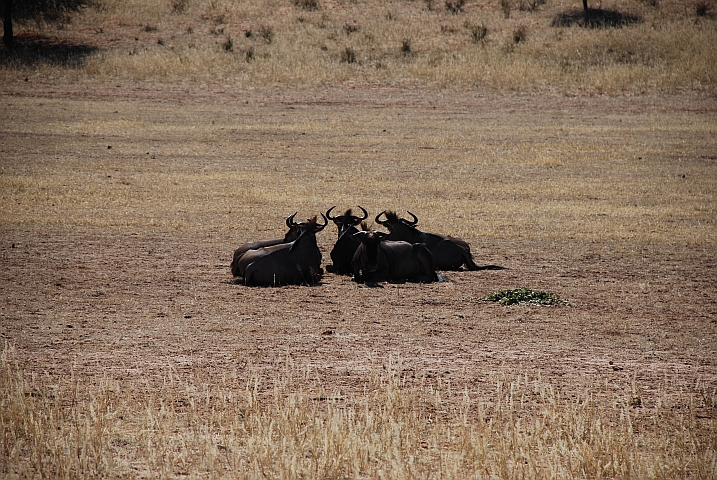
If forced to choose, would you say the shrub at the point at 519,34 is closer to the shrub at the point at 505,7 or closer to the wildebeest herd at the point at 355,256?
the shrub at the point at 505,7

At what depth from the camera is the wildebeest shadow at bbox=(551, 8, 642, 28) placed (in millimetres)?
40438

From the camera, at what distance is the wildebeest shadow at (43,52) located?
3567cm

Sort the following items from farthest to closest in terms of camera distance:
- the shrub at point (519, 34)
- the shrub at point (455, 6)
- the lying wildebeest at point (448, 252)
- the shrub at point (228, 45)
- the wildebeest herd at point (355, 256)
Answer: the shrub at point (455, 6) → the shrub at point (519, 34) → the shrub at point (228, 45) → the lying wildebeest at point (448, 252) → the wildebeest herd at point (355, 256)

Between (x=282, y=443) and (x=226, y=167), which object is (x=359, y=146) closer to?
(x=226, y=167)

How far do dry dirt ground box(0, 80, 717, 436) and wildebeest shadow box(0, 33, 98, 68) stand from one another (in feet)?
34.0

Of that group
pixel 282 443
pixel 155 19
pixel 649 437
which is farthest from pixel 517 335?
pixel 155 19

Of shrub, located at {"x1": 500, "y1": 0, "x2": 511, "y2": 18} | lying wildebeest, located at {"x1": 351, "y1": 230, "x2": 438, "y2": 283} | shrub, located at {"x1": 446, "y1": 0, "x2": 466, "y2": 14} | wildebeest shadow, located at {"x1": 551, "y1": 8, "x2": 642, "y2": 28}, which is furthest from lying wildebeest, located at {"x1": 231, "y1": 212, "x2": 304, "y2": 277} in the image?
shrub, located at {"x1": 446, "y1": 0, "x2": 466, "y2": 14}

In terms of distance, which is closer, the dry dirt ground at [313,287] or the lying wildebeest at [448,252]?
the dry dirt ground at [313,287]

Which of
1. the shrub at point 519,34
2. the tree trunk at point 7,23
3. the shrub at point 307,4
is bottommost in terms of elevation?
the shrub at point 519,34

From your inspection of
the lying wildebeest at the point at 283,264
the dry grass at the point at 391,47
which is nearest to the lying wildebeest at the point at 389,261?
the lying wildebeest at the point at 283,264

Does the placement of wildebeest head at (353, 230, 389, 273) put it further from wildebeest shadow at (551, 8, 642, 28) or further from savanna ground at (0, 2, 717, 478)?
wildebeest shadow at (551, 8, 642, 28)

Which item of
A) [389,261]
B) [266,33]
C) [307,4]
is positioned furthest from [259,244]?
[307,4]

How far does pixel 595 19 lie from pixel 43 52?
26218 millimetres

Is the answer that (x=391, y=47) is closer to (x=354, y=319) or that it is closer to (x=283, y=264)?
(x=283, y=264)
